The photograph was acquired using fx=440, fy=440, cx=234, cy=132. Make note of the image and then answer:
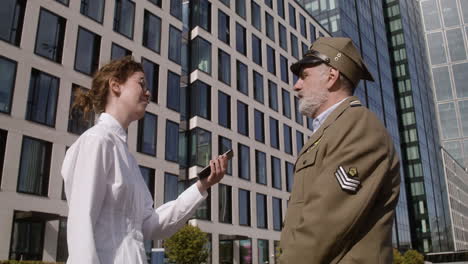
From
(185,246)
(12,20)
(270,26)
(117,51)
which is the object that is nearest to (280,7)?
(270,26)

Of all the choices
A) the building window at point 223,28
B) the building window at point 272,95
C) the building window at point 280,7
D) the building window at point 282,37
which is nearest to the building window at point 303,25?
the building window at point 280,7

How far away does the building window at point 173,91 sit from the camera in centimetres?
2855

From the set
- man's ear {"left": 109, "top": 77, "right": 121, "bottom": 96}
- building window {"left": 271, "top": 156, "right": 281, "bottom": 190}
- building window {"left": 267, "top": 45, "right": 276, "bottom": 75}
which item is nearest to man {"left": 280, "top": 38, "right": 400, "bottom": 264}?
man's ear {"left": 109, "top": 77, "right": 121, "bottom": 96}

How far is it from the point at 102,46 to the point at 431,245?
60909 millimetres

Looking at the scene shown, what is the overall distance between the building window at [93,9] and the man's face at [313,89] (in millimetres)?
23048

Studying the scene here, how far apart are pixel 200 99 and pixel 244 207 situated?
8750mm

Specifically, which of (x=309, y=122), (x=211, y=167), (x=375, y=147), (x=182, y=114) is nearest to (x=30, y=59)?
(x=182, y=114)

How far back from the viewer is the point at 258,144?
35969mm

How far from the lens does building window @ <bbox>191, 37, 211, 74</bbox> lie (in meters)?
31.6

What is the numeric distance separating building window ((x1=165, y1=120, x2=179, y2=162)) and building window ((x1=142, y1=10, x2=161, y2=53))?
4924 millimetres

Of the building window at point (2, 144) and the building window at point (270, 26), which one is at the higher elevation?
the building window at point (270, 26)

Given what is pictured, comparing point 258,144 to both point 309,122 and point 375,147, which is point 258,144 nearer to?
point 309,122

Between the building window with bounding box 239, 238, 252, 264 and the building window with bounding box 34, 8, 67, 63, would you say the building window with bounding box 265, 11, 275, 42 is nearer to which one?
the building window with bounding box 239, 238, 252, 264

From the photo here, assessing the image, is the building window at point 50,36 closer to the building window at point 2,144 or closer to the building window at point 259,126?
the building window at point 2,144
